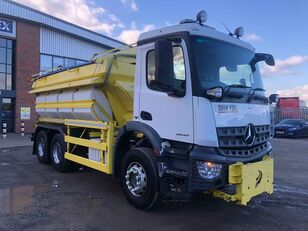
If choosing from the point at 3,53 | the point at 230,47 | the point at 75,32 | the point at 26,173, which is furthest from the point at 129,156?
the point at 75,32

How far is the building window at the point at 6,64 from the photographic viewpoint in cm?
2621

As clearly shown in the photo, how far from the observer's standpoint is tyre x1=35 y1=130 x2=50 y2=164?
10.7 m

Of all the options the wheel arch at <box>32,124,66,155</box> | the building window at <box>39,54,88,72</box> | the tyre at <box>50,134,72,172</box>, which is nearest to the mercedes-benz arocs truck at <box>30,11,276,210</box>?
the tyre at <box>50,134,72,172</box>

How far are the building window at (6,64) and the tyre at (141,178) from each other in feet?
75.0

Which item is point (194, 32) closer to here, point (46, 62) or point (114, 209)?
point (114, 209)

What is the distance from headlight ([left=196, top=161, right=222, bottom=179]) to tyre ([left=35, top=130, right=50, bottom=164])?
22.0ft

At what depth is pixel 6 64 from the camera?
87.2ft

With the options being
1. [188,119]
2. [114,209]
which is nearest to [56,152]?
[114,209]

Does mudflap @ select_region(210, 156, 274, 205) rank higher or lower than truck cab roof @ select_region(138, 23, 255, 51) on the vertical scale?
lower

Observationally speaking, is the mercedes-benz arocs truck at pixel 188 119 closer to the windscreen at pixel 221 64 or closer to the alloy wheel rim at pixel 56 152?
the windscreen at pixel 221 64

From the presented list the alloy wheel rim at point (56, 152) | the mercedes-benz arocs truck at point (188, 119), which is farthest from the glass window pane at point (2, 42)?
the mercedes-benz arocs truck at point (188, 119)

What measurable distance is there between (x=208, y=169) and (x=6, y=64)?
25.0 meters

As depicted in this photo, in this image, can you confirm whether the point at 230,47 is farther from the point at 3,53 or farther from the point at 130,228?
the point at 3,53

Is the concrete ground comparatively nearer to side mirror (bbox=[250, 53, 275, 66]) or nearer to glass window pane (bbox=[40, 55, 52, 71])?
glass window pane (bbox=[40, 55, 52, 71])
